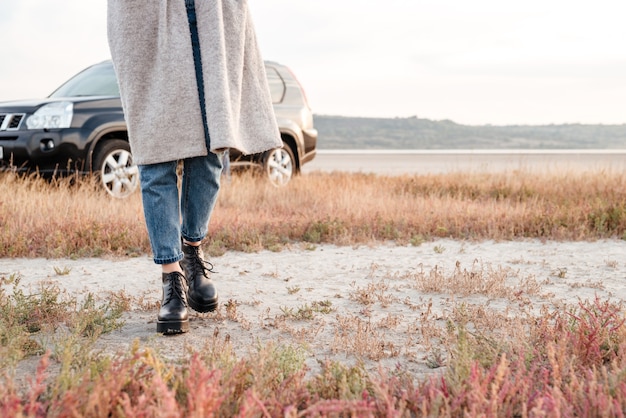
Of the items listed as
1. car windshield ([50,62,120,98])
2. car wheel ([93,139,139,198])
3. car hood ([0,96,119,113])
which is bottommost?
car wheel ([93,139,139,198])

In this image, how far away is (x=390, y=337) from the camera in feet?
10.8

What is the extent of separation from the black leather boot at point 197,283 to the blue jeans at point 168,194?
9.5 inches

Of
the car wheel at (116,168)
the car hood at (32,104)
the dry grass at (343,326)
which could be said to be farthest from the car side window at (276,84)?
the car wheel at (116,168)

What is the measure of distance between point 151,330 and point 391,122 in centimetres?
8858

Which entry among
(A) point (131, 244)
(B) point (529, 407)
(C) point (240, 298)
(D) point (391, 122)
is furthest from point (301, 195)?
(D) point (391, 122)

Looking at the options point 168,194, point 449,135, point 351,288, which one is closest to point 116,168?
point 351,288

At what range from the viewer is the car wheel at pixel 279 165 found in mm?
9891

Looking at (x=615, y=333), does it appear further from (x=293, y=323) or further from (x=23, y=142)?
(x=23, y=142)

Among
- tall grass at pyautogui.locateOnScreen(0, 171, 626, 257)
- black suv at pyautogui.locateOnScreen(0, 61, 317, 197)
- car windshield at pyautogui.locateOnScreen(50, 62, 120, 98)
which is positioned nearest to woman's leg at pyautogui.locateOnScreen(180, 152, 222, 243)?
tall grass at pyautogui.locateOnScreen(0, 171, 626, 257)

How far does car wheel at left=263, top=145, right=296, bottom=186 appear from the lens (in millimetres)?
9891

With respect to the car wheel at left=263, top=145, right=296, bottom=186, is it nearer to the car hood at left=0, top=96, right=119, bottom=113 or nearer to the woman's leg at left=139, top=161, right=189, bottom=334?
the car hood at left=0, top=96, right=119, bottom=113

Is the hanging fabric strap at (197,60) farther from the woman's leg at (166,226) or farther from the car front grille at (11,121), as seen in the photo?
the car front grille at (11,121)

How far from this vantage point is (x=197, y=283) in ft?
12.0

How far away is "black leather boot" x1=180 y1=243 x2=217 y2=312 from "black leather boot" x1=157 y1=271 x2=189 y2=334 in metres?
0.18
